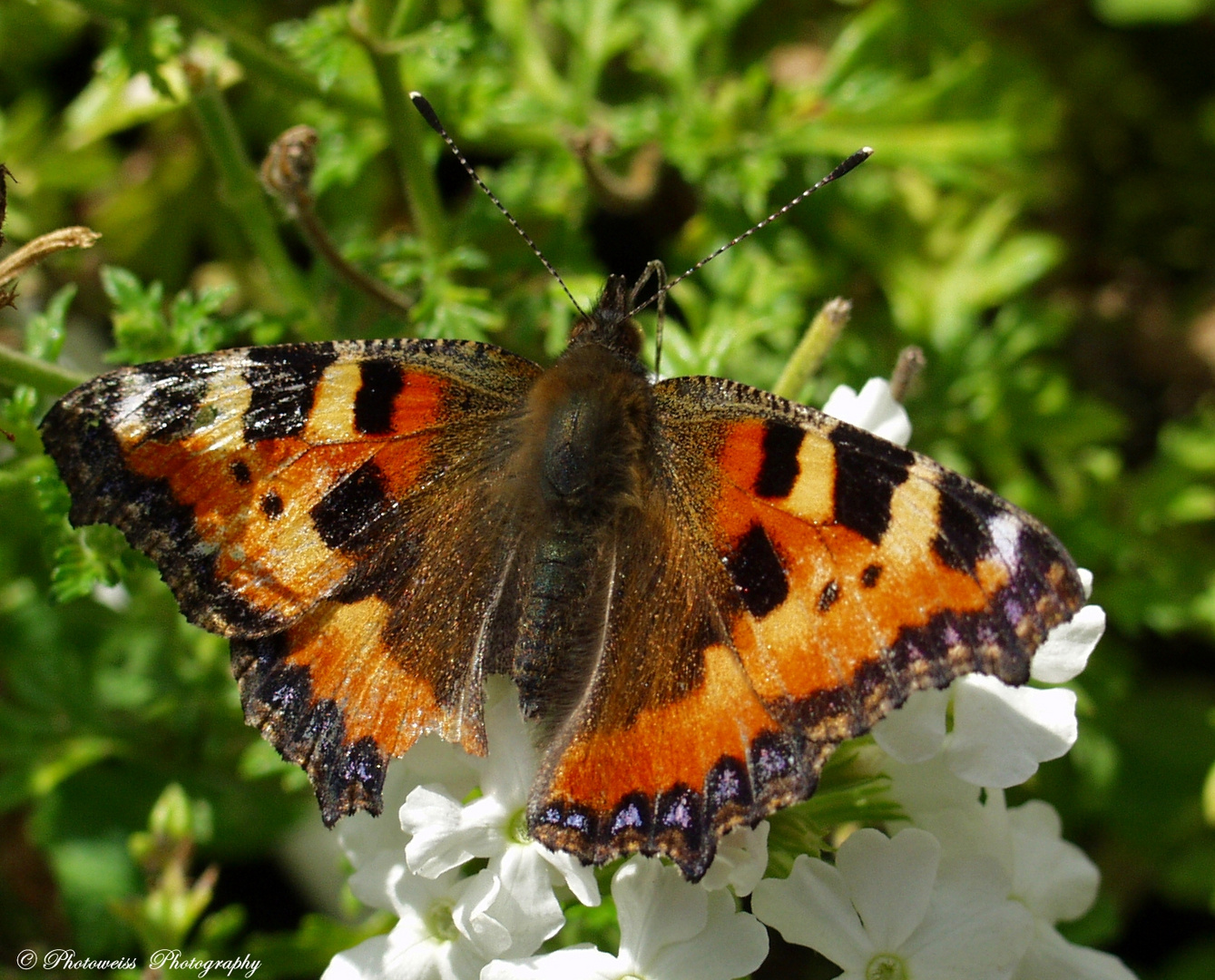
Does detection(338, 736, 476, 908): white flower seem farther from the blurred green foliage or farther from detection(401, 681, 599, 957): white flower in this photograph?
the blurred green foliage

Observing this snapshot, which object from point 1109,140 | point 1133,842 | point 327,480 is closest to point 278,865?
point 327,480

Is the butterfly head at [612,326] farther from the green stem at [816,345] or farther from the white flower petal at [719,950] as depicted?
the white flower petal at [719,950]

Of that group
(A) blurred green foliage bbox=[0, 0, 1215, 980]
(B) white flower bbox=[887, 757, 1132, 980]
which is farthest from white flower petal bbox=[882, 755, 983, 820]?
(A) blurred green foliage bbox=[0, 0, 1215, 980]

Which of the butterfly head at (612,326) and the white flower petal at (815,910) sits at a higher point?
the butterfly head at (612,326)

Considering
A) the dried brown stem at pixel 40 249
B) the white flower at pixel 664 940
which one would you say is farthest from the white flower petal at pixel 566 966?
the dried brown stem at pixel 40 249

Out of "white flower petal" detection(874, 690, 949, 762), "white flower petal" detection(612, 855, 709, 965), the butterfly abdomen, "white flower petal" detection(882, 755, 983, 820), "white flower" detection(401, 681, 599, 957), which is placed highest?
the butterfly abdomen

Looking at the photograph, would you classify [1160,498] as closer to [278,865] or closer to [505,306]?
[505,306]
